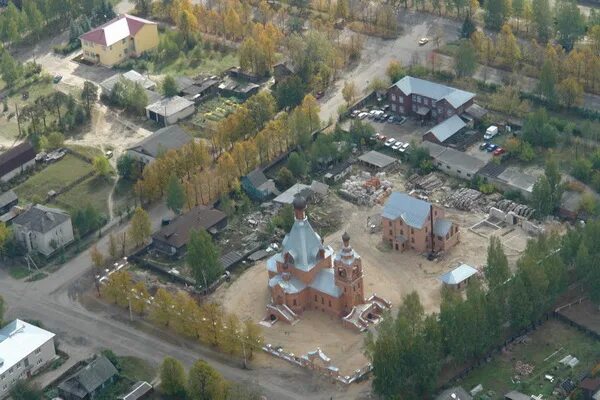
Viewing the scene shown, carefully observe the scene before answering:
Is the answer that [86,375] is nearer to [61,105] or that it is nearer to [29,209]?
[29,209]

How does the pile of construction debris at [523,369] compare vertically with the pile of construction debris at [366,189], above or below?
below

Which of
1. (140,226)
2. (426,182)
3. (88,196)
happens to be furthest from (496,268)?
(88,196)

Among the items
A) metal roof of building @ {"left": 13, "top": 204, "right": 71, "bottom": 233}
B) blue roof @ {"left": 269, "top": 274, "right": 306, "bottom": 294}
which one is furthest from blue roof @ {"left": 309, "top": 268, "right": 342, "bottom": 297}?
metal roof of building @ {"left": 13, "top": 204, "right": 71, "bottom": 233}

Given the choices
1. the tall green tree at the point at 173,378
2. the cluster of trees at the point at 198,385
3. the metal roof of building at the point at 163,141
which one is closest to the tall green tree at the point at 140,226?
the metal roof of building at the point at 163,141

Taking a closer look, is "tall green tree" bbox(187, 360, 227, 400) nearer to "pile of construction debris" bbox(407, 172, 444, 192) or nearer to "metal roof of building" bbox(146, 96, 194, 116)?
"pile of construction debris" bbox(407, 172, 444, 192)

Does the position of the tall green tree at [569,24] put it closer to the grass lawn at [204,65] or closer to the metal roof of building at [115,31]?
the grass lawn at [204,65]

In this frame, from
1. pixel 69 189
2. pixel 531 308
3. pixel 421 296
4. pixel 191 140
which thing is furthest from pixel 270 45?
pixel 531 308
